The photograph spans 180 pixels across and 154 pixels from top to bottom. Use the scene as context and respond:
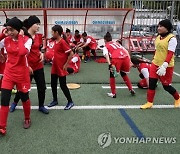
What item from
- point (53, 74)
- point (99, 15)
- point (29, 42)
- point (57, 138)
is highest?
point (99, 15)

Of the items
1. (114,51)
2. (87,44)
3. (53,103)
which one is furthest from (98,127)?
(87,44)

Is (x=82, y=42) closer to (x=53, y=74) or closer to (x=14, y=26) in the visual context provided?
(x=53, y=74)

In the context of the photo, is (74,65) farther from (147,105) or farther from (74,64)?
(147,105)

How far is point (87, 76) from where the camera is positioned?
7695mm

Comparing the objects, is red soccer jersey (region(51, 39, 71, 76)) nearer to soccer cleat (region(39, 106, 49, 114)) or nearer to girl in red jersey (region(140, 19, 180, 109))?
soccer cleat (region(39, 106, 49, 114))

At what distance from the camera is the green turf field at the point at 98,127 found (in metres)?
3.57

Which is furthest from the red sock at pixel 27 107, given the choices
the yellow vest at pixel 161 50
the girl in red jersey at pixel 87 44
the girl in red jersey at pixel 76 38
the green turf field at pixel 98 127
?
the girl in red jersey at pixel 76 38

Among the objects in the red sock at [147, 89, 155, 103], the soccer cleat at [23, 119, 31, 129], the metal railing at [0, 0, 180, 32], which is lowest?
the soccer cleat at [23, 119, 31, 129]

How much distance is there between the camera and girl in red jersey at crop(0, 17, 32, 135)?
3.74m

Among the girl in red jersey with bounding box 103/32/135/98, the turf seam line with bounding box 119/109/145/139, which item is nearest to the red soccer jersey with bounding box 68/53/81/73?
the girl in red jersey with bounding box 103/32/135/98

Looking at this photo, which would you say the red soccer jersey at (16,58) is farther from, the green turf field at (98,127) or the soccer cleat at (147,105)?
Answer: the soccer cleat at (147,105)

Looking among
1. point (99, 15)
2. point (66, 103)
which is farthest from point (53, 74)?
point (99, 15)

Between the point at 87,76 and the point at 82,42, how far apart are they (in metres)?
A: 3.15

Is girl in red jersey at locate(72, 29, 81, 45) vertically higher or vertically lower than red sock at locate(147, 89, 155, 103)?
higher
